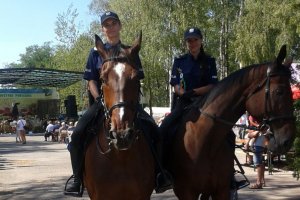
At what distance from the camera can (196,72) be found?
6418 millimetres

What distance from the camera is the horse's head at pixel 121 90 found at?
4168 mm

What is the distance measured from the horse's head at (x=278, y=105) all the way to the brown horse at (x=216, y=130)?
1cm

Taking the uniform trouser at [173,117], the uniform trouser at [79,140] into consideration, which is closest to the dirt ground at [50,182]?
the uniform trouser at [173,117]

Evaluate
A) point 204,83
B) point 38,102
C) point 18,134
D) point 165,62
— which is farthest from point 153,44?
point 204,83

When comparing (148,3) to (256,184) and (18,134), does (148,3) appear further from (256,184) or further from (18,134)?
(256,184)

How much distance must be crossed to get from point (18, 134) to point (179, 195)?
2869 cm

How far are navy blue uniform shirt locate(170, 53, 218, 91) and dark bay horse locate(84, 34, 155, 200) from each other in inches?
64.7

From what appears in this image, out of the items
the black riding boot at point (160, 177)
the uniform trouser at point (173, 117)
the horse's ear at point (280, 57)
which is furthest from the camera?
the uniform trouser at point (173, 117)

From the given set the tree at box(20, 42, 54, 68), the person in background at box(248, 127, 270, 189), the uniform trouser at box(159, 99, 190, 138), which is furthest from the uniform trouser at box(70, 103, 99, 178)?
the tree at box(20, 42, 54, 68)

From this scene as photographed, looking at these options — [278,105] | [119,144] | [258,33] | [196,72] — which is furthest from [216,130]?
[258,33]

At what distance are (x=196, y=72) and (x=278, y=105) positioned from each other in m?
1.76

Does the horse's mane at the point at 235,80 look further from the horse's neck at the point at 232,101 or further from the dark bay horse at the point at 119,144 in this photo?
the dark bay horse at the point at 119,144

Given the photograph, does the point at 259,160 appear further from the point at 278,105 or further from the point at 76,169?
the point at 76,169

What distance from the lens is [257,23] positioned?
3141cm
